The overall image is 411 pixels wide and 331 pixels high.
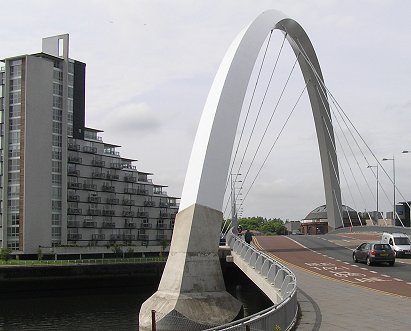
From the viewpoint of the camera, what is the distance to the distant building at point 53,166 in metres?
86.0

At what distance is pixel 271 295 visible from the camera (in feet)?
73.1

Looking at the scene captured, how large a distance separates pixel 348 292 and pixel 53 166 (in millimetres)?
74825

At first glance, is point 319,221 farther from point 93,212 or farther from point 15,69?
point 15,69

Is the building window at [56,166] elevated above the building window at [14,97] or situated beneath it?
situated beneath

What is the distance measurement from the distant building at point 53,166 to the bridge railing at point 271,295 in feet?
178

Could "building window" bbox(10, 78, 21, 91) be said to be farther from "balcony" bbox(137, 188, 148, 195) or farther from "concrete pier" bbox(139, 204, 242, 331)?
"concrete pier" bbox(139, 204, 242, 331)

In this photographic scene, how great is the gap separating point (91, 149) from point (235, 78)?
246 ft

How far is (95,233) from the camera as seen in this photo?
332 feet

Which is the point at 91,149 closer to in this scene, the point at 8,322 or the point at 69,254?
the point at 69,254

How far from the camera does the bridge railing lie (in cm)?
1131

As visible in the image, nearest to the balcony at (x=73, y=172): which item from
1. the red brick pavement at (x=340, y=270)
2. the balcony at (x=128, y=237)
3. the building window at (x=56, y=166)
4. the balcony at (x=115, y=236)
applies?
the building window at (x=56, y=166)

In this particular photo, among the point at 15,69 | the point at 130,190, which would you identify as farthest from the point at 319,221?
the point at 15,69

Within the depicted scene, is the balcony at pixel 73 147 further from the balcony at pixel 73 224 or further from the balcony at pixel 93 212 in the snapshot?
the balcony at pixel 73 224

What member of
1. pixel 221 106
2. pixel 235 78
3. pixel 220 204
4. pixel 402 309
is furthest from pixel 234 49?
pixel 402 309
